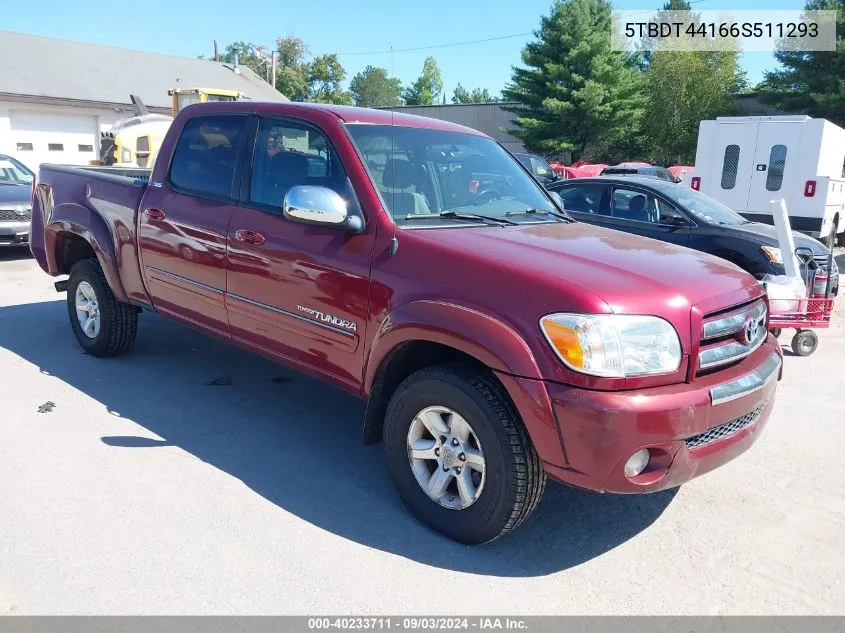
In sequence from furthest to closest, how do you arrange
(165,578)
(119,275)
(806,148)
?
(806,148)
(119,275)
(165,578)

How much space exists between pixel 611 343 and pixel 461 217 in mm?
1272

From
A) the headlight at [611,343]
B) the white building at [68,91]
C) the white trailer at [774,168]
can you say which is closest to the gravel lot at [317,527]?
the headlight at [611,343]

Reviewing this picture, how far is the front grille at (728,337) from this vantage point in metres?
2.98

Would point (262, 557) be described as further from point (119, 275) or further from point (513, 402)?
point (119, 275)

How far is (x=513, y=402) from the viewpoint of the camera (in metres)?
2.92

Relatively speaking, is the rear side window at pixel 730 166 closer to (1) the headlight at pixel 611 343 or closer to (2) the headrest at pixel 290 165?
(2) the headrest at pixel 290 165

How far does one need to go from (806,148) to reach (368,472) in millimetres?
12372

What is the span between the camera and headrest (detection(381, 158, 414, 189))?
370cm

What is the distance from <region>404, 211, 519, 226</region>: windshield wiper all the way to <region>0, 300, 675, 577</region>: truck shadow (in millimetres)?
1465

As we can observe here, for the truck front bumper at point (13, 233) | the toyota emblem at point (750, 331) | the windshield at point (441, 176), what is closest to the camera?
the toyota emblem at point (750, 331)

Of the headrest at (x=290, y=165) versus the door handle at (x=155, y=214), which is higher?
the headrest at (x=290, y=165)

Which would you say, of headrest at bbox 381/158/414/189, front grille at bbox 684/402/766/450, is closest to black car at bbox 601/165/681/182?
headrest at bbox 381/158/414/189

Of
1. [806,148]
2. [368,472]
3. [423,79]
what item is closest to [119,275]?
[368,472]

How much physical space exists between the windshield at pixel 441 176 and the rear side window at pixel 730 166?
10575 millimetres
